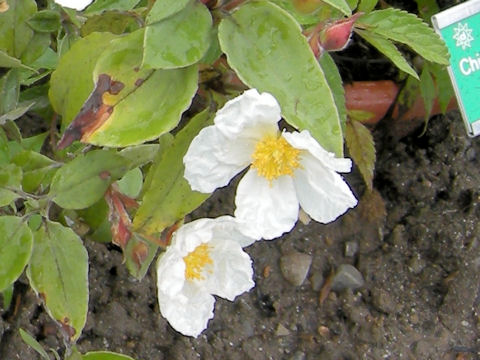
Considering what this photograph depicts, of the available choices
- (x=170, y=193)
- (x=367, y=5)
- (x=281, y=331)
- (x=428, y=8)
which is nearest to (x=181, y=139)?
(x=170, y=193)

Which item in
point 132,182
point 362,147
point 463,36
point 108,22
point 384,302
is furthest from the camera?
point 384,302

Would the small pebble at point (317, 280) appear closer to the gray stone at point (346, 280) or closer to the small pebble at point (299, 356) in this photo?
the gray stone at point (346, 280)

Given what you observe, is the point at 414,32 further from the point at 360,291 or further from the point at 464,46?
the point at 360,291

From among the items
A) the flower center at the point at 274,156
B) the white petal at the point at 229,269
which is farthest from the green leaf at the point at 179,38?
the white petal at the point at 229,269

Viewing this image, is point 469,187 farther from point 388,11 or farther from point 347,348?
point 388,11

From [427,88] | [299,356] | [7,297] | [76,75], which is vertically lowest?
[299,356]

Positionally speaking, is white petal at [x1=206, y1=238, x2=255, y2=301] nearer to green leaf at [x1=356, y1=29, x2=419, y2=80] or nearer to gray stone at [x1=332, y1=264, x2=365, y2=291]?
Result: green leaf at [x1=356, y1=29, x2=419, y2=80]

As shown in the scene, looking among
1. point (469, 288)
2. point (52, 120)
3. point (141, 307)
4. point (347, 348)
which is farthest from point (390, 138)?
point (52, 120)
